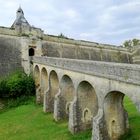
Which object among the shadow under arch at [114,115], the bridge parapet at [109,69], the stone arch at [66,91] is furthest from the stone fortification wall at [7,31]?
the shadow under arch at [114,115]

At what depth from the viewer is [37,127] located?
20.7 metres

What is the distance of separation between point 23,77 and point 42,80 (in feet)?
9.25

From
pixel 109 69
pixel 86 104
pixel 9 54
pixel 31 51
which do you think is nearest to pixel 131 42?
pixel 31 51

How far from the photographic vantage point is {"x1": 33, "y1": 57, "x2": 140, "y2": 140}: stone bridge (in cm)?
1238

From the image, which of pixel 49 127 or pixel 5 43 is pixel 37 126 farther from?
pixel 5 43

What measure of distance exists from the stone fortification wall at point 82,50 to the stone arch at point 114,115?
23.9m

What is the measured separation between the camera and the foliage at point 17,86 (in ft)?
95.5

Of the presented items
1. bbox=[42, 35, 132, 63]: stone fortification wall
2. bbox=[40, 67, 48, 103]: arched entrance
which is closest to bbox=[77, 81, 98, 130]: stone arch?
bbox=[40, 67, 48, 103]: arched entrance

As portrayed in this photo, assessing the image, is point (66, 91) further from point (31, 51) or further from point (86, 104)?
point (31, 51)

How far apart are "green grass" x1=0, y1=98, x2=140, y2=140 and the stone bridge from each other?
81 centimetres

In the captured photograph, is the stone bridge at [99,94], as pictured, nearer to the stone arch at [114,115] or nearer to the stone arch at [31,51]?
the stone arch at [114,115]

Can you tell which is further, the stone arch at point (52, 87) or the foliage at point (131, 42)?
the foliage at point (131, 42)

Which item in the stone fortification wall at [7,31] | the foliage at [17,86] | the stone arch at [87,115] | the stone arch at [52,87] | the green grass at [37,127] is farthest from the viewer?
the stone fortification wall at [7,31]

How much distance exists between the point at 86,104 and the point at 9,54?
737 inches
